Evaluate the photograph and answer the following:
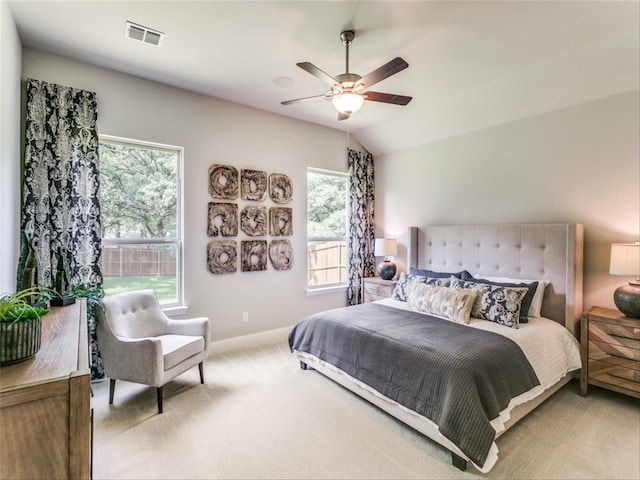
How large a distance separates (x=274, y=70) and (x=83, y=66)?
1.79 m

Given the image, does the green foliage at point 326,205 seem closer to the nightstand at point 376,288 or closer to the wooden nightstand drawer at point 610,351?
the nightstand at point 376,288

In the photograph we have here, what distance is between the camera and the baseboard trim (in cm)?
372

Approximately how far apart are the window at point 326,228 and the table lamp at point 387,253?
0.61 metres

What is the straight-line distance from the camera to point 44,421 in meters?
0.89

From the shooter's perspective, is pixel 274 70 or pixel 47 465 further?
pixel 274 70

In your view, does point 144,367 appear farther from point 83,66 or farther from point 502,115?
point 502,115

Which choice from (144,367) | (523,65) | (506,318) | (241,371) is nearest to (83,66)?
(144,367)

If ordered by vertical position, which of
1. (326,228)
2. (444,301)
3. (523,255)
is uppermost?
(326,228)

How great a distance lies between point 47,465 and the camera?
878mm

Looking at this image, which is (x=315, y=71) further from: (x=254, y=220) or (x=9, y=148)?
(x=9, y=148)

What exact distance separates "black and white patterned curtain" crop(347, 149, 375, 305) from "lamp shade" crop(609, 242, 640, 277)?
3.01 m

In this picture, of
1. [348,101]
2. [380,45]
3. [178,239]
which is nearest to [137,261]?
[178,239]

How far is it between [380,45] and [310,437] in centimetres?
313

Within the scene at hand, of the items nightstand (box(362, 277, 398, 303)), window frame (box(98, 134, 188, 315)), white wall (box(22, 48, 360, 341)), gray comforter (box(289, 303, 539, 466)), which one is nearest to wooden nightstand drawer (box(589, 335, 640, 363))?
gray comforter (box(289, 303, 539, 466))
